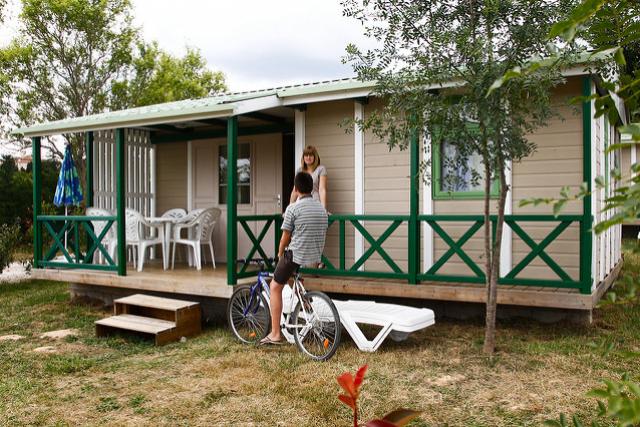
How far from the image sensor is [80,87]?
18.2m

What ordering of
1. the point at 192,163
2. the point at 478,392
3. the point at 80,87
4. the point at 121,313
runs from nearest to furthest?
the point at 478,392 → the point at 121,313 → the point at 192,163 → the point at 80,87

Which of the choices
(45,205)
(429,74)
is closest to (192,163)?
(429,74)

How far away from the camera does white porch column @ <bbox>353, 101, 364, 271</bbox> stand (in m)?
7.20

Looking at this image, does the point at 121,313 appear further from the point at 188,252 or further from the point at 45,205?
the point at 45,205

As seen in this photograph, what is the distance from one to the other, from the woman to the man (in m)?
1.47

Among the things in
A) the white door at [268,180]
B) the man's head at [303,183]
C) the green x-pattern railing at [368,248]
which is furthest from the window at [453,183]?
the white door at [268,180]

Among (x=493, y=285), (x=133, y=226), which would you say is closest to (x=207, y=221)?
(x=133, y=226)

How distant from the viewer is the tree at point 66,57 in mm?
16781

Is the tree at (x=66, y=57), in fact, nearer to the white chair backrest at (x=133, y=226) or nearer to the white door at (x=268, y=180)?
the white chair backrest at (x=133, y=226)

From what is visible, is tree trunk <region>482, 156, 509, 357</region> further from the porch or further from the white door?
the white door

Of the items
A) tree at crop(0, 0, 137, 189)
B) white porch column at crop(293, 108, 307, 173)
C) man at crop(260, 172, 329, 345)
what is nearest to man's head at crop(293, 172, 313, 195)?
man at crop(260, 172, 329, 345)

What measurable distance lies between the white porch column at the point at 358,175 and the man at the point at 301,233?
1.82 meters

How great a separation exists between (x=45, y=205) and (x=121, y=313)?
32.1 feet

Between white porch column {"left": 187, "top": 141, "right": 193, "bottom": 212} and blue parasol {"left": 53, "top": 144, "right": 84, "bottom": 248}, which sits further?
white porch column {"left": 187, "top": 141, "right": 193, "bottom": 212}
